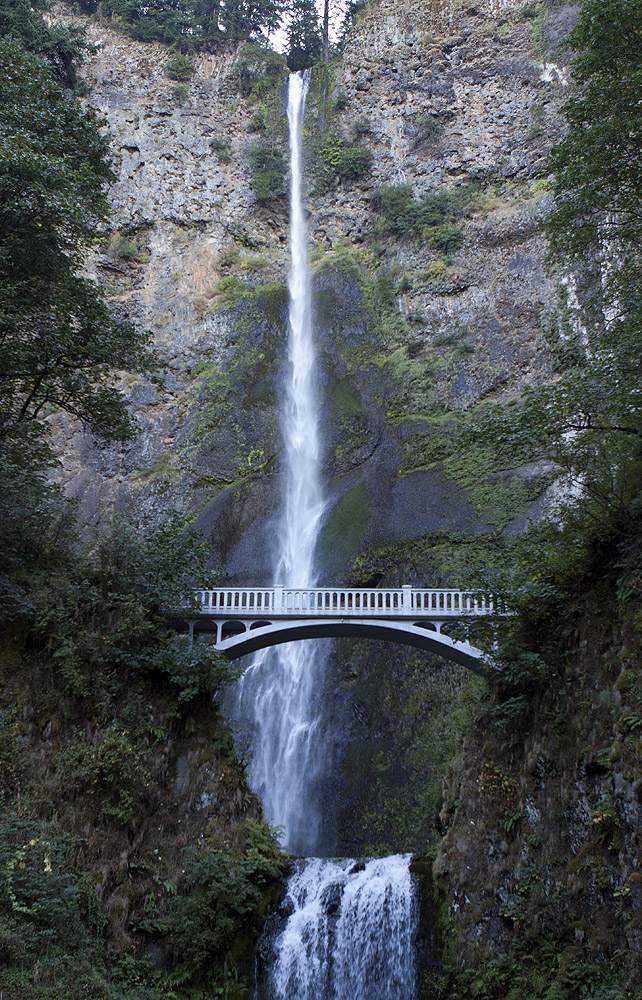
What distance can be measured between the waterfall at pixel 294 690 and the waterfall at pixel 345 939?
2.70 metres

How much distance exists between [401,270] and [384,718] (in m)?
19.2

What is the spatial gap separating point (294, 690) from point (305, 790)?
272 cm

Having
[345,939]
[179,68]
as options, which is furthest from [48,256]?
[179,68]

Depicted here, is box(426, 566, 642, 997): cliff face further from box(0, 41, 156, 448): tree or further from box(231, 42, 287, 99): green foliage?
box(231, 42, 287, 99): green foliage

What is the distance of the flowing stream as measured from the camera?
1197 centimetres

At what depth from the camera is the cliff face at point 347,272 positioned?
79.2ft

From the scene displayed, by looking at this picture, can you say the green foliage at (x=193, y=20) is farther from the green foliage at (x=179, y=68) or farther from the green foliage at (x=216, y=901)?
the green foliage at (x=216, y=901)

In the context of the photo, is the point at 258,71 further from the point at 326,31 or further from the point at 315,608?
the point at 315,608

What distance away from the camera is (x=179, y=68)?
37094mm

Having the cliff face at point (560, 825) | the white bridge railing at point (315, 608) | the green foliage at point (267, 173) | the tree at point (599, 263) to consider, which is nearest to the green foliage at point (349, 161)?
the green foliage at point (267, 173)

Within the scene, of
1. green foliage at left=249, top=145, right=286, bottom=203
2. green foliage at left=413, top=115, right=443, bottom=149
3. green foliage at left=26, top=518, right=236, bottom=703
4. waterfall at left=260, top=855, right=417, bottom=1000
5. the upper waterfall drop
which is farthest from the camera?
green foliage at left=249, top=145, right=286, bottom=203

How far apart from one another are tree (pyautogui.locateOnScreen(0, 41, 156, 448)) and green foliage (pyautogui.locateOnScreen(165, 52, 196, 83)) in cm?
2589

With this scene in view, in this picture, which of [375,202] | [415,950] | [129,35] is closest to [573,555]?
[415,950]

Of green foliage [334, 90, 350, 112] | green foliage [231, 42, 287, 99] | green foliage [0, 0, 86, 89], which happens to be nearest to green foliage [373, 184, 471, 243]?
green foliage [334, 90, 350, 112]
